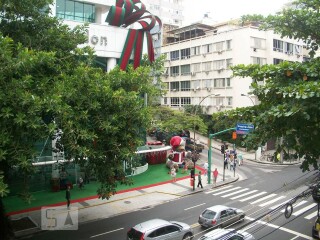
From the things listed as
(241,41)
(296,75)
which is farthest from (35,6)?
(241,41)

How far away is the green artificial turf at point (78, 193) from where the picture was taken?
23.3m

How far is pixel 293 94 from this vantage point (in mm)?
9461

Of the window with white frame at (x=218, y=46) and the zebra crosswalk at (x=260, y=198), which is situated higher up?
the window with white frame at (x=218, y=46)

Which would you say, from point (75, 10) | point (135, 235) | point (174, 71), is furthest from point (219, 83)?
point (135, 235)

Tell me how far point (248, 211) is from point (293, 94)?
14323 millimetres

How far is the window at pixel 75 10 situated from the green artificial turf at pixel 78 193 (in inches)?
564

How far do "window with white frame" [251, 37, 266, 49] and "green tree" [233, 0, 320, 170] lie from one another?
3740 centimetres

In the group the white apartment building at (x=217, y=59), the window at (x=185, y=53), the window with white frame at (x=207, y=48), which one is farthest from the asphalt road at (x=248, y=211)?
the window at (x=185, y=53)

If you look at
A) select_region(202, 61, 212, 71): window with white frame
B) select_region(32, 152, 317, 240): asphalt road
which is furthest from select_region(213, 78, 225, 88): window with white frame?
select_region(32, 152, 317, 240): asphalt road

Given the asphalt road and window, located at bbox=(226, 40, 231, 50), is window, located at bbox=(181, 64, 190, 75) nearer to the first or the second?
window, located at bbox=(226, 40, 231, 50)

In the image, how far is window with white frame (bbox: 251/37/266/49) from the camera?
158 ft

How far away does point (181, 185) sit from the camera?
29234 millimetres

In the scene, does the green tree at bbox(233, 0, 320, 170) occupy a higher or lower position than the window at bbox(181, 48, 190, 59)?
lower

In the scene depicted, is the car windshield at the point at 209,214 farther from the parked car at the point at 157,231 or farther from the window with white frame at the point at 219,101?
the window with white frame at the point at 219,101
